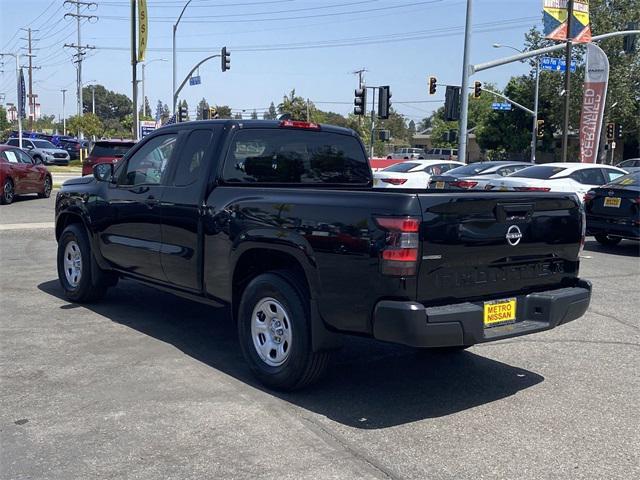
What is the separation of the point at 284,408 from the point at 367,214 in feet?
4.80

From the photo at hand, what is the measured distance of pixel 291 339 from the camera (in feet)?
15.6

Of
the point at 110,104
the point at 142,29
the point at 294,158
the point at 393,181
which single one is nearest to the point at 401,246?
the point at 294,158

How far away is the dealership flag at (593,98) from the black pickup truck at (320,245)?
20.7 metres

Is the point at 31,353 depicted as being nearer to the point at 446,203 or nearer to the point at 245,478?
the point at 245,478

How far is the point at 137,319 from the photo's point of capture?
6.93 m

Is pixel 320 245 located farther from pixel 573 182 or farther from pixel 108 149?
pixel 108 149

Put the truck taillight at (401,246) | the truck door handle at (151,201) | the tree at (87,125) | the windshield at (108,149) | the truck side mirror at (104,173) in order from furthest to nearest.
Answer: the tree at (87,125) → the windshield at (108,149) → the truck side mirror at (104,173) → the truck door handle at (151,201) → the truck taillight at (401,246)

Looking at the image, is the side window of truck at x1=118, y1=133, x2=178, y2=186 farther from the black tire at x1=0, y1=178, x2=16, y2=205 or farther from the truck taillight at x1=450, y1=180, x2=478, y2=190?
the black tire at x1=0, y1=178, x2=16, y2=205

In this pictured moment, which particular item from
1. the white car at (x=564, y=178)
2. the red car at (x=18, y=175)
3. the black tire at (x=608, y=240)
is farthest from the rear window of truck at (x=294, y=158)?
the red car at (x=18, y=175)

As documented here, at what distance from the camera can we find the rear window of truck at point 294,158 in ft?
18.7

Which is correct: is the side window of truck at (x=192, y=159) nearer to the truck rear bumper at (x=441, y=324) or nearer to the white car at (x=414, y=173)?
the truck rear bumper at (x=441, y=324)

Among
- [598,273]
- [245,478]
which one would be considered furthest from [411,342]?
[598,273]

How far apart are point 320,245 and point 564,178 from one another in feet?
39.7

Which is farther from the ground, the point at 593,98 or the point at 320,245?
the point at 593,98
